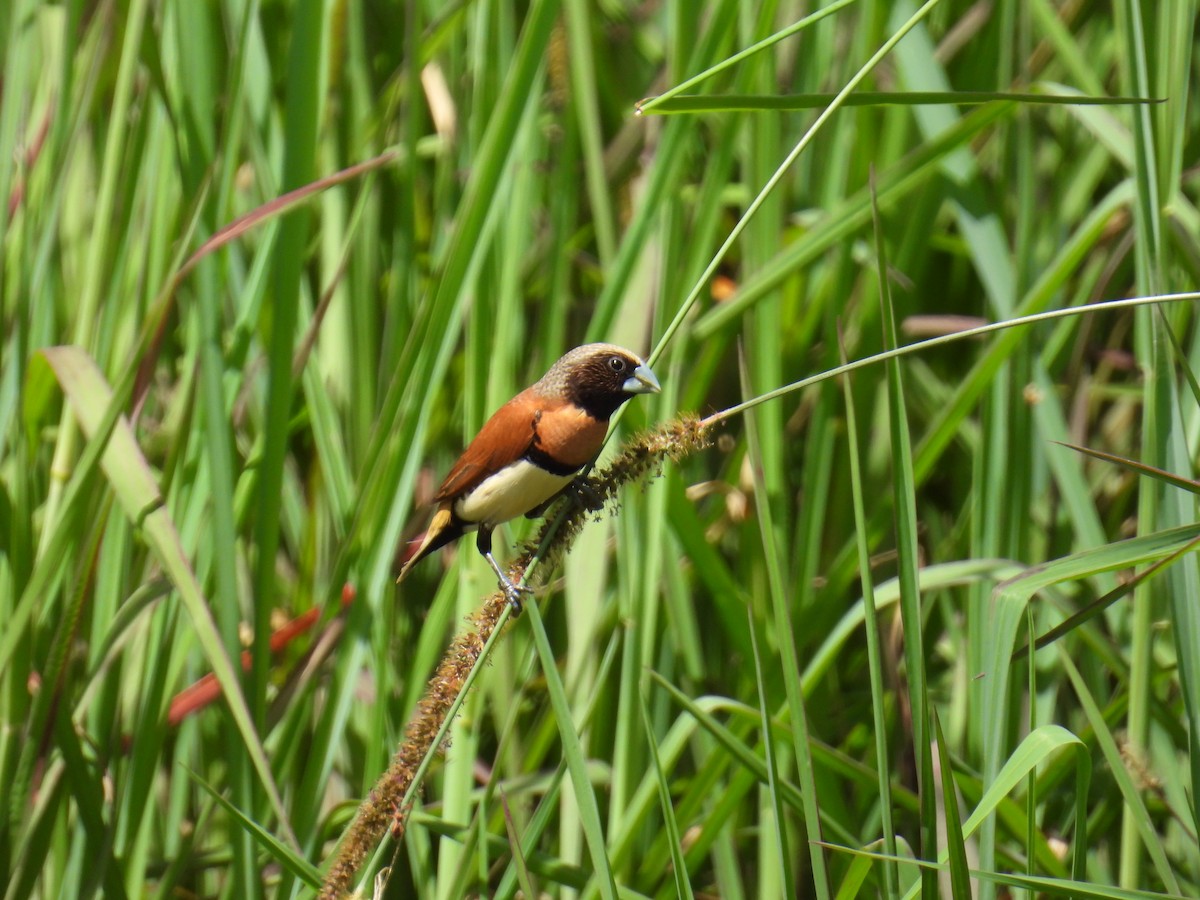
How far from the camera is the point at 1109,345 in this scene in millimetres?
3033

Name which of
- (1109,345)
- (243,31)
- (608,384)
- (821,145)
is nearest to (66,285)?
(243,31)

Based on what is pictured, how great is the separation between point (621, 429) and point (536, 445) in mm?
352

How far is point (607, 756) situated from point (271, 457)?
97 cm

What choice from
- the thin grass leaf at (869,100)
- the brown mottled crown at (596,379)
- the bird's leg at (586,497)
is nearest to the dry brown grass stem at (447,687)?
the bird's leg at (586,497)

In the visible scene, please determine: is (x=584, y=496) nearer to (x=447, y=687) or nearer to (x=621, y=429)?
(x=447, y=687)

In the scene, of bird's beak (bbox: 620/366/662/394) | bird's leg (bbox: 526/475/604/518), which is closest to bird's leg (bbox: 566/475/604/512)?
bird's leg (bbox: 526/475/604/518)

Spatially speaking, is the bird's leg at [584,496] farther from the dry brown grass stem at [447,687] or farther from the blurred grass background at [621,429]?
the blurred grass background at [621,429]

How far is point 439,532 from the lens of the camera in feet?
8.07

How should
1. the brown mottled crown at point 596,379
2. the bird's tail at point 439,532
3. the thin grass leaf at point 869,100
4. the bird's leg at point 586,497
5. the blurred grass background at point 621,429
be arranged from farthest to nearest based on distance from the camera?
the bird's tail at point 439,532
the brown mottled crown at point 596,379
the blurred grass background at point 621,429
the bird's leg at point 586,497
the thin grass leaf at point 869,100

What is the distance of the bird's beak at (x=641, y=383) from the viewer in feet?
7.12

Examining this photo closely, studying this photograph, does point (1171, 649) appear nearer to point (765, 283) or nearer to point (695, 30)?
point (765, 283)

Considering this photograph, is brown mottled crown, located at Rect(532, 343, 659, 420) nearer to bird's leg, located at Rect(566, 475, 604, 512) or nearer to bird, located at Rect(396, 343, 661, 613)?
bird, located at Rect(396, 343, 661, 613)

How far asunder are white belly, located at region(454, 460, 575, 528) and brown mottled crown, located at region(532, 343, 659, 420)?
0.17 meters

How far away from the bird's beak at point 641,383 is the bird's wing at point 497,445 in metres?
0.21
